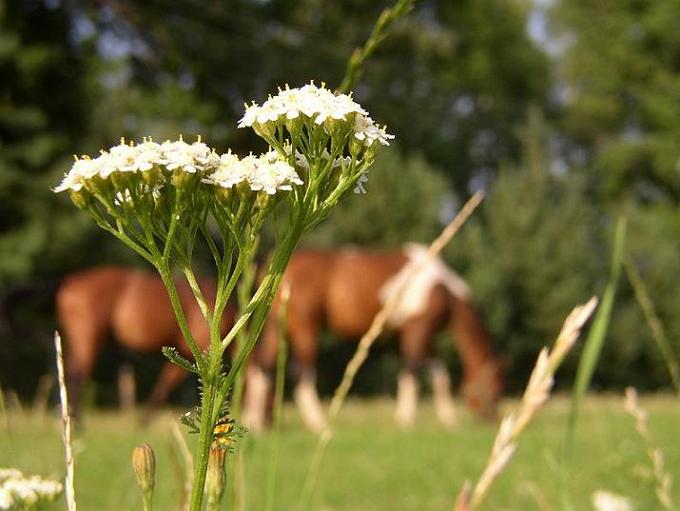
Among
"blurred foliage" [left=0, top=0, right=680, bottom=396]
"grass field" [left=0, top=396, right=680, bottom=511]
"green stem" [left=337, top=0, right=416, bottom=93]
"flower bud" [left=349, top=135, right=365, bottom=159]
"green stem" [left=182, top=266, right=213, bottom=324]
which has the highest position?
"blurred foliage" [left=0, top=0, right=680, bottom=396]

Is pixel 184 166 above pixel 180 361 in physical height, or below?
above

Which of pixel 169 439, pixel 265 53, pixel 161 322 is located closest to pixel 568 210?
pixel 265 53

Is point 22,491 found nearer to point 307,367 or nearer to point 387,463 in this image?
point 387,463

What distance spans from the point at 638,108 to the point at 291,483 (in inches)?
978

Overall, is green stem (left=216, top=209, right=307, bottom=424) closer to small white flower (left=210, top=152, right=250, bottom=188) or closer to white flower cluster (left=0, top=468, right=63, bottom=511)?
small white flower (left=210, top=152, right=250, bottom=188)

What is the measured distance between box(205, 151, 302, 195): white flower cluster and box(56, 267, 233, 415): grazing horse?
384 inches

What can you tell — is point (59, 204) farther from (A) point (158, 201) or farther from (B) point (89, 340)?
(A) point (158, 201)

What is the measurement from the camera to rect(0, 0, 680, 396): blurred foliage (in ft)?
43.5

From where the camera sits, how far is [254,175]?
0.82 m

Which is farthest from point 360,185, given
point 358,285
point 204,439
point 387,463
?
point 358,285

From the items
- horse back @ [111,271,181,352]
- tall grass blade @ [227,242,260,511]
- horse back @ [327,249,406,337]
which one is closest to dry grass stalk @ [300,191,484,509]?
tall grass blade @ [227,242,260,511]

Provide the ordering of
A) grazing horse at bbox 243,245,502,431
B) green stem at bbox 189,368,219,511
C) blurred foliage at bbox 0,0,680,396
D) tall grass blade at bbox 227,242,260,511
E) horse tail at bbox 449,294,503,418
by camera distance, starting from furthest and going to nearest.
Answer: blurred foliage at bbox 0,0,680,396 → horse tail at bbox 449,294,503,418 → grazing horse at bbox 243,245,502,431 → tall grass blade at bbox 227,242,260,511 → green stem at bbox 189,368,219,511

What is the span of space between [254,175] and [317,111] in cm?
7

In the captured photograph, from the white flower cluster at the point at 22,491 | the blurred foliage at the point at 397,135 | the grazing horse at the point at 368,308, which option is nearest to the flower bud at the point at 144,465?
the white flower cluster at the point at 22,491
